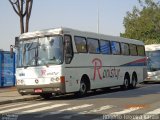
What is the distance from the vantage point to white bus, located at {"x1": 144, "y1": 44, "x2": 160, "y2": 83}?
33.8m

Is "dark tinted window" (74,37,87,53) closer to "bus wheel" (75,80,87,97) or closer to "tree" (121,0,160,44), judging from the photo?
"bus wheel" (75,80,87,97)

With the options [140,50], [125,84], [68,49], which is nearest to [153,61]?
[140,50]

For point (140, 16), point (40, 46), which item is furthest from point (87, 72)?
point (140, 16)

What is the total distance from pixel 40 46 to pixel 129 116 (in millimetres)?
8075

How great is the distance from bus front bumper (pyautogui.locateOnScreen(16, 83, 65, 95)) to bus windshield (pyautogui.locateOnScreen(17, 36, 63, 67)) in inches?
38.8

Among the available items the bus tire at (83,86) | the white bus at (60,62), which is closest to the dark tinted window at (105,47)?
the white bus at (60,62)

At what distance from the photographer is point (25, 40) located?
2127 cm

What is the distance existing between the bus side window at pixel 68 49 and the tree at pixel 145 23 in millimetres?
45315

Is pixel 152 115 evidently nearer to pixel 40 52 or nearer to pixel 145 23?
pixel 40 52

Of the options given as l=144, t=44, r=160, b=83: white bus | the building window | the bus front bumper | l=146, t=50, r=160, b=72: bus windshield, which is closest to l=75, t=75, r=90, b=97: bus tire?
the bus front bumper

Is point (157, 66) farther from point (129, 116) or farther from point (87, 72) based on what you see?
point (129, 116)

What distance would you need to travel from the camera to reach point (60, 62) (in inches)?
790

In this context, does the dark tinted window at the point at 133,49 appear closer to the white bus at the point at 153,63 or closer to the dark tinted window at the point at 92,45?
the white bus at the point at 153,63

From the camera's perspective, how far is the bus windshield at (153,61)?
33875mm
